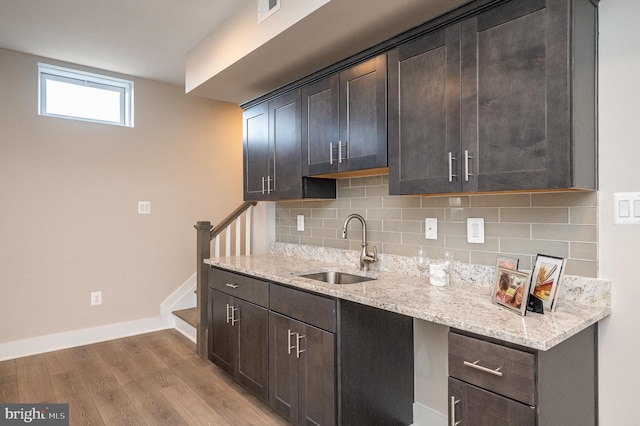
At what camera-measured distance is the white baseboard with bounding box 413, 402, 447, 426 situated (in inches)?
84.7

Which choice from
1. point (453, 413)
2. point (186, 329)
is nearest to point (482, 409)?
point (453, 413)

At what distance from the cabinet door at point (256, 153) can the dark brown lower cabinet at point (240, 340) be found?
86 cm

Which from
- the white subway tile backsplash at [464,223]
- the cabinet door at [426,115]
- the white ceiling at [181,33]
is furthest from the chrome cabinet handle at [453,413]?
the white ceiling at [181,33]

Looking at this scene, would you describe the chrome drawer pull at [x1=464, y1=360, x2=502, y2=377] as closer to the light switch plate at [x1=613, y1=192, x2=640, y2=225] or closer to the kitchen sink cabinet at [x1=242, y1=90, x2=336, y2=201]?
the light switch plate at [x1=613, y1=192, x2=640, y2=225]

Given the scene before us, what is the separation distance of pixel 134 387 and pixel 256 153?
194 cm

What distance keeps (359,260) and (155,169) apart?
102 inches

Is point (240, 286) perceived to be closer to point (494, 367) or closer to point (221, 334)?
point (221, 334)

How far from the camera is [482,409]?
4.49 feet

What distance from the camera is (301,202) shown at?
10.8ft

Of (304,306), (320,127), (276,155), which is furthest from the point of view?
(276,155)

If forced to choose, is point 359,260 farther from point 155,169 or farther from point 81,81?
point 81,81

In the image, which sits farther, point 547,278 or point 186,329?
point 186,329

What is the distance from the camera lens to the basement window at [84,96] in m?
3.56

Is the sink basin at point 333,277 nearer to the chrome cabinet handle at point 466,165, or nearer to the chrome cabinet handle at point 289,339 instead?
the chrome cabinet handle at point 289,339
